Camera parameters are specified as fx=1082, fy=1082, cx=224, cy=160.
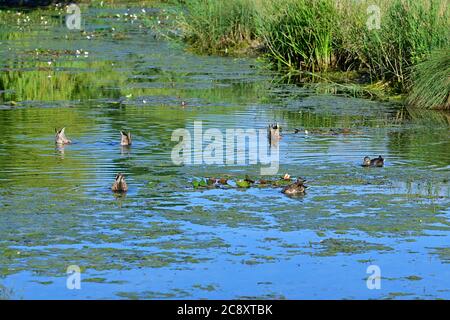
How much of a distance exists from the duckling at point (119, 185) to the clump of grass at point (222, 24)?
15.6 m

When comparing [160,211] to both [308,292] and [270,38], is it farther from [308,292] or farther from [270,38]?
[270,38]

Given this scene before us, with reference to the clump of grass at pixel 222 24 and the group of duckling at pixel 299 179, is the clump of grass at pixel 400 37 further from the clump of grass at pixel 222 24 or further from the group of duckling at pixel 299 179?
the clump of grass at pixel 222 24

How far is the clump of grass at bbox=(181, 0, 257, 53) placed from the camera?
2623 centimetres

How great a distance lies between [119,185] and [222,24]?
16.2 m

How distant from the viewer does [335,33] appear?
71.3 feet

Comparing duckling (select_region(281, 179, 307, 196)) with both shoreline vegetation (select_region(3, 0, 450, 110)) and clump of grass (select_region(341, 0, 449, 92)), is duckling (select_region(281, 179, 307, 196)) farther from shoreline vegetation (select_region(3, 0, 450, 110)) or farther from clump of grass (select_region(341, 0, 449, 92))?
clump of grass (select_region(341, 0, 449, 92))

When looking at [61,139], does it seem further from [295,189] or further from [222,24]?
[222,24]

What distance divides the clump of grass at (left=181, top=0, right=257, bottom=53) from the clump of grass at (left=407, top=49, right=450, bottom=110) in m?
8.53

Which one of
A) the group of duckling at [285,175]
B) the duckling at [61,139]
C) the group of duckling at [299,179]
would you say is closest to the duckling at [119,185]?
the group of duckling at [285,175]

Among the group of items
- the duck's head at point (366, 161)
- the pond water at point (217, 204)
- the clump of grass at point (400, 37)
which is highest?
the clump of grass at point (400, 37)

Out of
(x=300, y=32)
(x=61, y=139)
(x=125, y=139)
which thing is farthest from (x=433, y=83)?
(x=61, y=139)

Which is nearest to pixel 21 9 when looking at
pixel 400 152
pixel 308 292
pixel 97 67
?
pixel 97 67

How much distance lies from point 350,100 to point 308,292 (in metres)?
11.5

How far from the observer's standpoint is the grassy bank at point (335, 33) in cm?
1877
